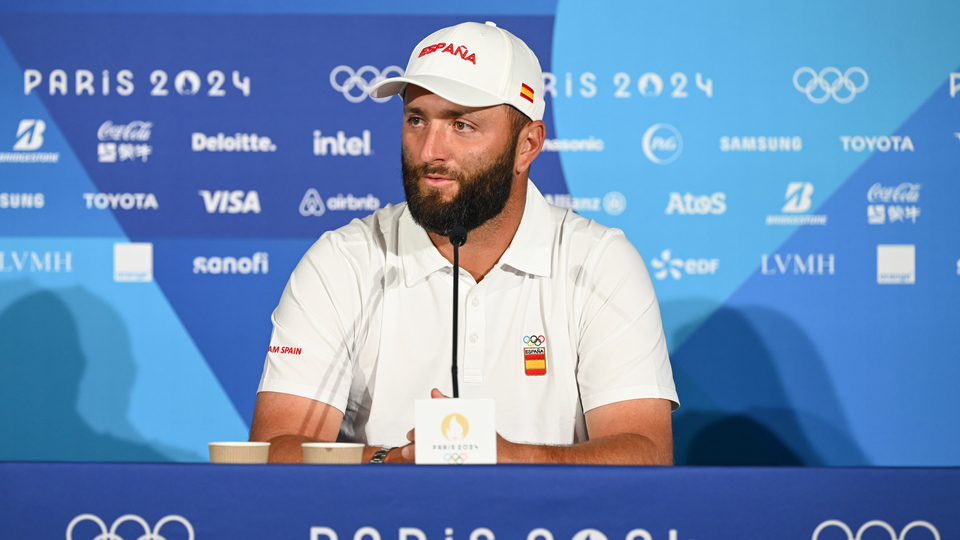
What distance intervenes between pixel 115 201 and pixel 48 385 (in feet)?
2.24

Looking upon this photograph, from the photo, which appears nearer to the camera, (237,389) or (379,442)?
(379,442)

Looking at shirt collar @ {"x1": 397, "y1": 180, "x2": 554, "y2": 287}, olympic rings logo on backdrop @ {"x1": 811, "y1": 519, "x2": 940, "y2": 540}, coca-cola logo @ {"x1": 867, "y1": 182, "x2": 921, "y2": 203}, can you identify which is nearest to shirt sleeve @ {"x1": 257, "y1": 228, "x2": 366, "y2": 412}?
shirt collar @ {"x1": 397, "y1": 180, "x2": 554, "y2": 287}

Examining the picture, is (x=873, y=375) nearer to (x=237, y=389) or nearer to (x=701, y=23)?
(x=701, y=23)

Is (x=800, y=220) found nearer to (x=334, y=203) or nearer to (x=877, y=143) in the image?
(x=877, y=143)

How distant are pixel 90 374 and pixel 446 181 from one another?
1823 millimetres

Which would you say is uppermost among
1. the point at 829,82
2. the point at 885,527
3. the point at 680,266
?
the point at 829,82

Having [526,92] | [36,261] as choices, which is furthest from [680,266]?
[36,261]

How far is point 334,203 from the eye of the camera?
2867mm

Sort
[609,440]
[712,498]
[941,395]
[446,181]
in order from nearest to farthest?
[712,498] < [609,440] < [446,181] < [941,395]

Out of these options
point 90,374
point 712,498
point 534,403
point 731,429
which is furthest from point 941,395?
point 90,374

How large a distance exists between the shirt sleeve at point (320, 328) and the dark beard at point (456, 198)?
0.19m

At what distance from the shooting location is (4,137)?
284cm

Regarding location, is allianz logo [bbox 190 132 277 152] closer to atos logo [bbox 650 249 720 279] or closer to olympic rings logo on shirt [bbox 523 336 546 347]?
atos logo [bbox 650 249 720 279]

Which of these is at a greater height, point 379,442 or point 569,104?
point 569,104
